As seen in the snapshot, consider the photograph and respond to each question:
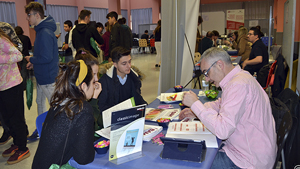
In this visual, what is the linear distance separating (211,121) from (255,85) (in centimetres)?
33

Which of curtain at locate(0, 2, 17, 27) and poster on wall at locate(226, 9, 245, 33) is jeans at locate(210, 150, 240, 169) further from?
curtain at locate(0, 2, 17, 27)

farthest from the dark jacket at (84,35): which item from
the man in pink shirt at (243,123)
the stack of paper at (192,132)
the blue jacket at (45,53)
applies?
the man in pink shirt at (243,123)

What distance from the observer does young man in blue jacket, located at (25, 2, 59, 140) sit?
264cm

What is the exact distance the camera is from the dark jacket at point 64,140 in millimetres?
1183

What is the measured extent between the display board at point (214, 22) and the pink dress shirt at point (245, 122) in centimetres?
988

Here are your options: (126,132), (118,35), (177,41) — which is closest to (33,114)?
(118,35)

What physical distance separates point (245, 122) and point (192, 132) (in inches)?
12.1

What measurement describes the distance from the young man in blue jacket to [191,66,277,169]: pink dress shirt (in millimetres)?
1905

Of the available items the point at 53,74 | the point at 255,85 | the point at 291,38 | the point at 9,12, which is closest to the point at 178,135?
the point at 255,85

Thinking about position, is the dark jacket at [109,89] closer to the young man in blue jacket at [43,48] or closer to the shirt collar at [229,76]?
the young man in blue jacket at [43,48]

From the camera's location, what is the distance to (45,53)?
2.65 m

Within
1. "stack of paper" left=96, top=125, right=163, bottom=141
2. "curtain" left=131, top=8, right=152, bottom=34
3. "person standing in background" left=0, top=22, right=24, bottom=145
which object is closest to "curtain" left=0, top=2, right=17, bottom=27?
"curtain" left=131, top=8, right=152, bottom=34

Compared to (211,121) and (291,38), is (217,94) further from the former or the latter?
(291,38)

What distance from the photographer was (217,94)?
2379 mm
